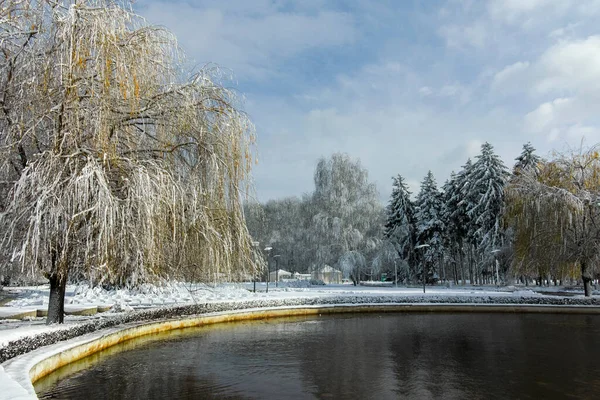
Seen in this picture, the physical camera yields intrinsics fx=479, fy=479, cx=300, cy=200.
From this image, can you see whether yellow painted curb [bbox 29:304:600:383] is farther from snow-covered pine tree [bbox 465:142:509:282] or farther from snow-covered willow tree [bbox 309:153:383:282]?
snow-covered willow tree [bbox 309:153:383:282]

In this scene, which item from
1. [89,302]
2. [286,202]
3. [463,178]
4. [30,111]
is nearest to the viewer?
[30,111]

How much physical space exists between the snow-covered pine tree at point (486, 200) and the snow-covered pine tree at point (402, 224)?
22.3 feet

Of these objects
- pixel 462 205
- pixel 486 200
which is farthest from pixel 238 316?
pixel 462 205

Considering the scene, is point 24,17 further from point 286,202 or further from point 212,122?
point 286,202

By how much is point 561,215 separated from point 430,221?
19.0m

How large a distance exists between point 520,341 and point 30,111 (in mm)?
13389

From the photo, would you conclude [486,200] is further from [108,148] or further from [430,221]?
[108,148]

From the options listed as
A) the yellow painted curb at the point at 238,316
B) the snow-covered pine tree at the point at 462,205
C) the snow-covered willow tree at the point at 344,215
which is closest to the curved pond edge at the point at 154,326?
the yellow painted curb at the point at 238,316

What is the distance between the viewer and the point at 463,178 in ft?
131

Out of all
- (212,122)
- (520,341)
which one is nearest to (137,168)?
(212,122)

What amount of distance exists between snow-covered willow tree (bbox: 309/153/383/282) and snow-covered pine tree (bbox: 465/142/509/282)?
8687mm

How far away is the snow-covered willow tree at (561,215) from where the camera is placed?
22938mm

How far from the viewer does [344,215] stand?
41812mm

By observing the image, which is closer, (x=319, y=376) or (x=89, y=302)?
(x=319, y=376)
